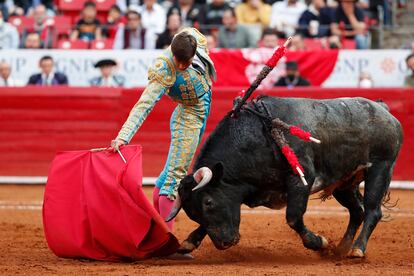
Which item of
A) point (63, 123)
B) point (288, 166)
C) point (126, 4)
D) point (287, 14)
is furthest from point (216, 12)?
point (288, 166)

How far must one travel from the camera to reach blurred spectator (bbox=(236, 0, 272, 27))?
539 inches

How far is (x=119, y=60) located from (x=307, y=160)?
20.9 ft

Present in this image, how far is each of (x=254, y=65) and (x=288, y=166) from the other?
617 cm

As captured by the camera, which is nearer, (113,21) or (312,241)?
(312,241)

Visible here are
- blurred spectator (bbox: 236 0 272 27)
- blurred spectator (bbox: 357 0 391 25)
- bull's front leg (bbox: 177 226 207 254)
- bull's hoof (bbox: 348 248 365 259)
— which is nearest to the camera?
bull's hoof (bbox: 348 248 365 259)

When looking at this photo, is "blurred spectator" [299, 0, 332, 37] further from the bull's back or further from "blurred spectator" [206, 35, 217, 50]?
the bull's back

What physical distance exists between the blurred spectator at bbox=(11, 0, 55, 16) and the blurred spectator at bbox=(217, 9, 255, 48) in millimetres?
2755

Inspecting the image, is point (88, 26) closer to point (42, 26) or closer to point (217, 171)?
point (42, 26)

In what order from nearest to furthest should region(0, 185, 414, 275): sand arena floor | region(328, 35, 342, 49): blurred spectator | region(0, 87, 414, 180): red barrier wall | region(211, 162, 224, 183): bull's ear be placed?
region(0, 185, 414, 275): sand arena floor, region(211, 162, 224, 183): bull's ear, region(0, 87, 414, 180): red barrier wall, region(328, 35, 342, 49): blurred spectator

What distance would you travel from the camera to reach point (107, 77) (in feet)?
39.8

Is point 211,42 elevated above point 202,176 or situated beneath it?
situated beneath

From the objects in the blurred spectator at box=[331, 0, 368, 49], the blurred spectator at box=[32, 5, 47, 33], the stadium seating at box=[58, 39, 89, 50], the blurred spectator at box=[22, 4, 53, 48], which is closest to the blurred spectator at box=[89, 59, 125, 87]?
the stadium seating at box=[58, 39, 89, 50]

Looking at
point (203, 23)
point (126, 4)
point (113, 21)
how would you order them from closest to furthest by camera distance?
1. point (203, 23)
2. point (113, 21)
3. point (126, 4)

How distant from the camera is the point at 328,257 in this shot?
694 centimetres
